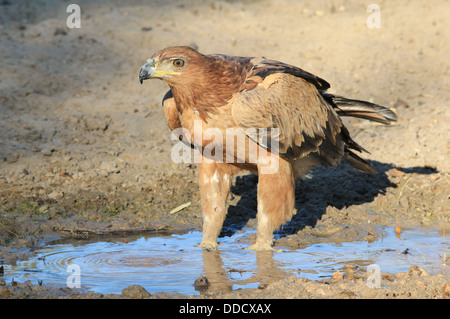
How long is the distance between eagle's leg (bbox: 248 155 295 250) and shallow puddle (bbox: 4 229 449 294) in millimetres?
195

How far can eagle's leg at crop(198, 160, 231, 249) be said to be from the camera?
6.34 metres

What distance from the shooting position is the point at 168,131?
8891 millimetres

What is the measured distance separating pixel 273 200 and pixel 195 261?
96 centimetres

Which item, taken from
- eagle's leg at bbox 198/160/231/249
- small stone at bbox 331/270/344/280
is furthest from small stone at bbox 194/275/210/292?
eagle's leg at bbox 198/160/231/249

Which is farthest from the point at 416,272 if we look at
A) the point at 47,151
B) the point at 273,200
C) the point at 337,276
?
the point at 47,151

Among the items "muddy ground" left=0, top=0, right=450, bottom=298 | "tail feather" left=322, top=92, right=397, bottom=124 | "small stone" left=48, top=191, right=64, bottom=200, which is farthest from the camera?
"small stone" left=48, top=191, right=64, bottom=200

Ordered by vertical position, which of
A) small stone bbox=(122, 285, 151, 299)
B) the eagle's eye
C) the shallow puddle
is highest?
the eagle's eye

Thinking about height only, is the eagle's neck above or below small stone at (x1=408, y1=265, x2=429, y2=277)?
above

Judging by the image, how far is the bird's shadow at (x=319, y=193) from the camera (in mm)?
7168

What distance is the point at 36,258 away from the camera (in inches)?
226

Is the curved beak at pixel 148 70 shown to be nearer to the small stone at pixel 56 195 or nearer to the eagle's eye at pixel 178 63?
the eagle's eye at pixel 178 63

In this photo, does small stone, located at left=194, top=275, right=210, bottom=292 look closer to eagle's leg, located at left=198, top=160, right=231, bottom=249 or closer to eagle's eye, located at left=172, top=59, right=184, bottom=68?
eagle's leg, located at left=198, top=160, right=231, bottom=249
